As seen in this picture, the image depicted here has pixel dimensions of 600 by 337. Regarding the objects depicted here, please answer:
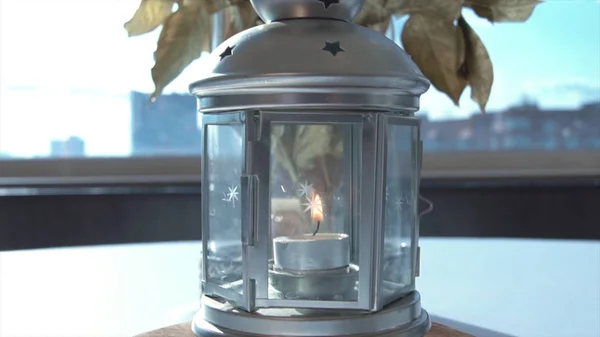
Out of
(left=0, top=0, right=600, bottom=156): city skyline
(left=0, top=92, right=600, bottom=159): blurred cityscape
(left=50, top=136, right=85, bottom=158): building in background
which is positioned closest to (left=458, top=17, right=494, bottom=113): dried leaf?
(left=0, top=0, right=600, bottom=156): city skyline

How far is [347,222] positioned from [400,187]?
7cm

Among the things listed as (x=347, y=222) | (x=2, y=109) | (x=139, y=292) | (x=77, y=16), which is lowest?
(x=139, y=292)

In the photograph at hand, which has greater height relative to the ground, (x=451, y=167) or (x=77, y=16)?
(x=77, y=16)

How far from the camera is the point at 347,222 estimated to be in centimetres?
70

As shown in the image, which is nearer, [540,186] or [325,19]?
[325,19]

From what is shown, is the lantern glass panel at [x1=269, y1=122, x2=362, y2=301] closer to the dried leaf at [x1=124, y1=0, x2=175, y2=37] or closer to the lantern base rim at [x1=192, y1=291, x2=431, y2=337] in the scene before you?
the lantern base rim at [x1=192, y1=291, x2=431, y2=337]

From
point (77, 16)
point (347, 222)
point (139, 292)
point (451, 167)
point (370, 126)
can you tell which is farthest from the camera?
point (451, 167)

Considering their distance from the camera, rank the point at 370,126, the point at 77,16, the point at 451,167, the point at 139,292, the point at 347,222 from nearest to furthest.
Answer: the point at 370,126
the point at 347,222
the point at 139,292
the point at 77,16
the point at 451,167

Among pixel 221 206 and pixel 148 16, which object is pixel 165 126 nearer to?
pixel 148 16

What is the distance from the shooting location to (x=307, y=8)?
2.01 ft

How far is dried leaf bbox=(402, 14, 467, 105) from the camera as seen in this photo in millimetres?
794

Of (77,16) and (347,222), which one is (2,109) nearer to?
(77,16)

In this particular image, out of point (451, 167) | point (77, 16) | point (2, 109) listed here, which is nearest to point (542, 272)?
point (451, 167)

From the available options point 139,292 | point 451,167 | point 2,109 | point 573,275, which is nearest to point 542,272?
point 573,275
